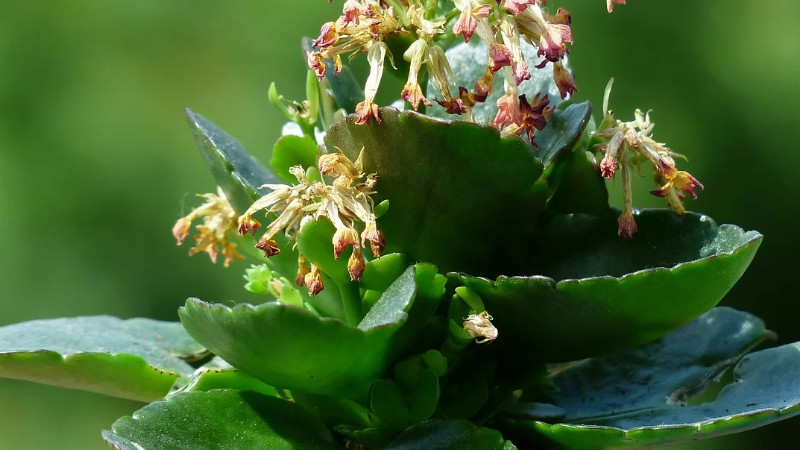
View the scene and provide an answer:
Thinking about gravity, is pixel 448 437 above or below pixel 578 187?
below

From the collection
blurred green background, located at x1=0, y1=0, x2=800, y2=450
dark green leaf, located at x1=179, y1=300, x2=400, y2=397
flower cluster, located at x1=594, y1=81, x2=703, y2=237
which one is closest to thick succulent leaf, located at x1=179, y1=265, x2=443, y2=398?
dark green leaf, located at x1=179, y1=300, x2=400, y2=397

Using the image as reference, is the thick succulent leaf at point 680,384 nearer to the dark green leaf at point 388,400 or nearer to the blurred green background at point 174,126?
the dark green leaf at point 388,400

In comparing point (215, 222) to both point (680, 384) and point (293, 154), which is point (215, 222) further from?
point (680, 384)

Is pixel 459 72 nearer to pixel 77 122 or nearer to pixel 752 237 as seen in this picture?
pixel 752 237

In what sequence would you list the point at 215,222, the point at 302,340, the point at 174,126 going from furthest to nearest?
the point at 174,126 < the point at 215,222 < the point at 302,340

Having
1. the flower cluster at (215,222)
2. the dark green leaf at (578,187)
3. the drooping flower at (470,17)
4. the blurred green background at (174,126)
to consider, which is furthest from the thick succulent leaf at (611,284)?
the blurred green background at (174,126)

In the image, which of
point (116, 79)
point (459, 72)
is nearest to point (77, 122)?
point (116, 79)

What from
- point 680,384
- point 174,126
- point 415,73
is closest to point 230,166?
point 415,73
